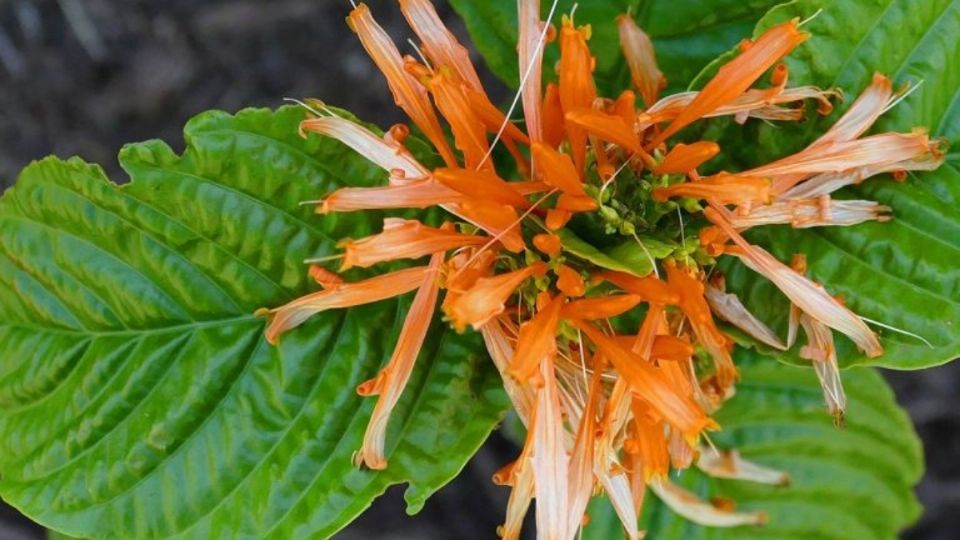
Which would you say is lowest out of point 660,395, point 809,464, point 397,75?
point 809,464

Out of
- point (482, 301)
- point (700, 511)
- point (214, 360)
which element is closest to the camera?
point (482, 301)

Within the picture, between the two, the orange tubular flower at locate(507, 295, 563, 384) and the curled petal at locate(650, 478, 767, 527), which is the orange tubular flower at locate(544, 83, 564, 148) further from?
the curled petal at locate(650, 478, 767, 527)

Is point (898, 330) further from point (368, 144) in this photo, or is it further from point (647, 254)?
point (368, 144)

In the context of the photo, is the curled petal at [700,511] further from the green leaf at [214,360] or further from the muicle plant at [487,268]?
the green leaf at [214,360]

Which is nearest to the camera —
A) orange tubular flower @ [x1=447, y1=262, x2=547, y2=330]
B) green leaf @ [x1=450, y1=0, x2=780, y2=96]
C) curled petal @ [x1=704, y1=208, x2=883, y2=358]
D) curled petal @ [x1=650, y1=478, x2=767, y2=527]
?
orange tubular flower @ [x1=447, y1=262, x2=547, y2=330]

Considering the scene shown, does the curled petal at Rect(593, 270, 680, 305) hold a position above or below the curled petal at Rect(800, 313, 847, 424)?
above

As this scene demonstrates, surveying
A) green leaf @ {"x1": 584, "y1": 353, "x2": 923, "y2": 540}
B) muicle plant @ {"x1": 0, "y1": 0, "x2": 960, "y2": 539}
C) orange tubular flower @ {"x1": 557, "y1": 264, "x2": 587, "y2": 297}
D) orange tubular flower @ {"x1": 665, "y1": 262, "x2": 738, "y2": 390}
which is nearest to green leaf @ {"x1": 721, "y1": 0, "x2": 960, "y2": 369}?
muicle plant @ {"x1": 0, "y1": 0, "x2": 960, "y2": 539}

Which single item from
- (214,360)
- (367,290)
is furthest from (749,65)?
(214,360)

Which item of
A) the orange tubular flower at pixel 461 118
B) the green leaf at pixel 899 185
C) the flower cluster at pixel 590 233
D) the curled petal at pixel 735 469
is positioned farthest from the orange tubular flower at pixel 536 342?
the curled petal at pixel 735 469

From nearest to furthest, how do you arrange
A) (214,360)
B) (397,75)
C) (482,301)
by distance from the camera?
(482,301)
(397,75)
(214,360)
